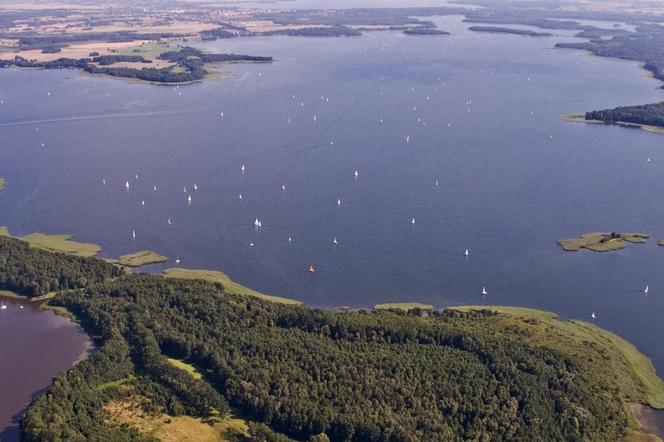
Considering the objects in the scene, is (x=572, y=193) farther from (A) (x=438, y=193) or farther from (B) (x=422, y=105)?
(B) (x=422, y=105)

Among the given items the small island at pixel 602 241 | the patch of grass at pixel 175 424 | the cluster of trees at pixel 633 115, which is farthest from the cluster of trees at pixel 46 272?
the cluster of trees at pixel 633 115

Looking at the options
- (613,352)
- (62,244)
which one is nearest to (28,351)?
(62,244)

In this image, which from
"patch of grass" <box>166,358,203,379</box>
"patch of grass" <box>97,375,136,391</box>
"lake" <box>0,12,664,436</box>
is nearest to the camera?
"patch of grass" <box>97,375,136,391</box>

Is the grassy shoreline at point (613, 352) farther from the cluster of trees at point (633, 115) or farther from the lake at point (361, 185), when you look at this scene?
the cluster of trees at point (633, 115)

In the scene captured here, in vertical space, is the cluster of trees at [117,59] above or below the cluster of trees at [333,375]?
above

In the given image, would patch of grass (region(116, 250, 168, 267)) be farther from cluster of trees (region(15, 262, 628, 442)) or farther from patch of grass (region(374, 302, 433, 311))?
patch of grass (region(374, 302, 433, 311))

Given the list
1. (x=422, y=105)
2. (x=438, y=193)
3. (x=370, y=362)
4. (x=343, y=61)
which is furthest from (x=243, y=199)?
(x=343, y=61)

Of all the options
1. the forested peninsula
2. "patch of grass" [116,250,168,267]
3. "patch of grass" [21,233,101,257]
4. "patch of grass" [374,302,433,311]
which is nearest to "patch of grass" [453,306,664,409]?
the forested peninsula
